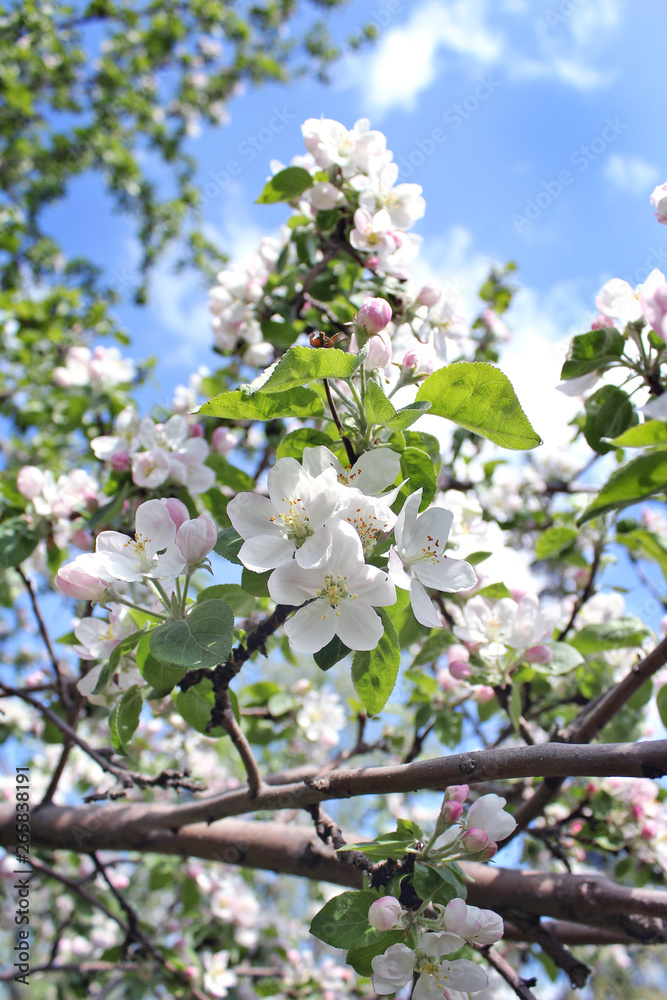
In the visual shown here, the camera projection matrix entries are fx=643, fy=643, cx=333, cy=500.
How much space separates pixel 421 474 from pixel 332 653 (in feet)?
1.14

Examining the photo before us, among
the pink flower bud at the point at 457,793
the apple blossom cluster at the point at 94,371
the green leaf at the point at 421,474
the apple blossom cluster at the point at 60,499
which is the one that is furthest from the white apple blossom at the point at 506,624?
the apple blossom cluster at the point at 94,371

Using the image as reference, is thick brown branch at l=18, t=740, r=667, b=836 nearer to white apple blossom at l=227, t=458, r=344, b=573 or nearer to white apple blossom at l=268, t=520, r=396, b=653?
white apple blossom at l=268, t=520, r=396, b=653

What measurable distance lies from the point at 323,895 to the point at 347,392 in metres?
2.63

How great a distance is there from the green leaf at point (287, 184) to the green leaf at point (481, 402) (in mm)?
1032

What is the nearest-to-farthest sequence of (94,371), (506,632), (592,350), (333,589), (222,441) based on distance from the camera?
1. (333,589)
2. (592,350)
3. (506,632)
4. (222,441)
5. (94,371)

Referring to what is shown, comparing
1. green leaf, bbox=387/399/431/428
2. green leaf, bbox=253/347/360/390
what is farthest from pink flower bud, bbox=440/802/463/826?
green leaf, bbox=253/347/360/390

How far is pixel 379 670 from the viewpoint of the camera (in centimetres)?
110

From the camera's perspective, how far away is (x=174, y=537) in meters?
1.13

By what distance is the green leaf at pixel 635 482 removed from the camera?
2.67ft

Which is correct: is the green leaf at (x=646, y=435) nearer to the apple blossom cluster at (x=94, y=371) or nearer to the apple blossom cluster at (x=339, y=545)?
the apple blossom cluster at (x=339, y=545)

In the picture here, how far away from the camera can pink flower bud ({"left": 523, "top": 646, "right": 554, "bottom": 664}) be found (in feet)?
Result: 5.15

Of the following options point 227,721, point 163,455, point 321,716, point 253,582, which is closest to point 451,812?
point 227,721

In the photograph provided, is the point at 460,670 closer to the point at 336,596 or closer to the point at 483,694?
the point at 483,694

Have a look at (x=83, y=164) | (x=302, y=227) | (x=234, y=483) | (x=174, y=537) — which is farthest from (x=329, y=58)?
(x=174, y=537)
